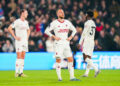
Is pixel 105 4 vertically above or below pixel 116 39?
above

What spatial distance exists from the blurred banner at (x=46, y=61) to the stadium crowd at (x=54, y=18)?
84 cm

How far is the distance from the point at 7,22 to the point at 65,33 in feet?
36.3

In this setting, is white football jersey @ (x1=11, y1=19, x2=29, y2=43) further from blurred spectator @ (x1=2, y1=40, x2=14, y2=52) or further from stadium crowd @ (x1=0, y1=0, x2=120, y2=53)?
blurred spectator @ (x1=2, y1=40, x2=14, y2=52)

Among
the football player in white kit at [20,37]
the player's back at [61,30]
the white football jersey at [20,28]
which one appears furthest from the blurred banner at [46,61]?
the player's back at [61,30]

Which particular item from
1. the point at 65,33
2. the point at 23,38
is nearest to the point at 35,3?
the point at 23,38

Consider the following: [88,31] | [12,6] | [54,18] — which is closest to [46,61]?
[54,18]

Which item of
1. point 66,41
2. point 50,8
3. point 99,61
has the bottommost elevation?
point 99,61

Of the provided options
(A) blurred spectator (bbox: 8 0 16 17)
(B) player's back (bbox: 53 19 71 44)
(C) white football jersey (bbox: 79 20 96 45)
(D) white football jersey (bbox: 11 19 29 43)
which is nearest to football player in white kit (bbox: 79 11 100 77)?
(C) white football jersey (bbox: 79 20 96 45)

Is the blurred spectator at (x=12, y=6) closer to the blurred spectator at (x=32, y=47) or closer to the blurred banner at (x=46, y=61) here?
the blurred spectator at (x=32, y=47)

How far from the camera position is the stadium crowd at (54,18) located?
943 inches

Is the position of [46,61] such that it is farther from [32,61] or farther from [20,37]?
[20,37]

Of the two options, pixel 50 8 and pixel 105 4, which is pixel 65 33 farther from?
pixel 105 4

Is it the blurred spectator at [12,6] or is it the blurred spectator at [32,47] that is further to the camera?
the blurred spectator at [12,6]

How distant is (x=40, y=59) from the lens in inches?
896
